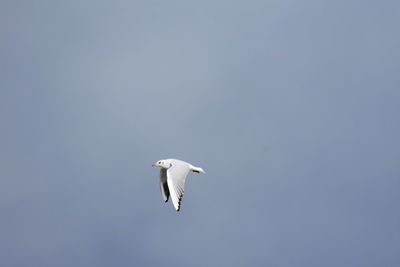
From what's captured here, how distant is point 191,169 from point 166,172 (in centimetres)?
131

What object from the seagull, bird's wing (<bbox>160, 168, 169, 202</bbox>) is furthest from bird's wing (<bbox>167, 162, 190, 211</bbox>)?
bird's wing (<bbox>160, 168, 169, 202</bbox>)

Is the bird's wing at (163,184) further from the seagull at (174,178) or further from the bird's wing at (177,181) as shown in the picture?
the bird's wing at (177,181)

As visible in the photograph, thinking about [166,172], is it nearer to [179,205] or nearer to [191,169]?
[191,169]

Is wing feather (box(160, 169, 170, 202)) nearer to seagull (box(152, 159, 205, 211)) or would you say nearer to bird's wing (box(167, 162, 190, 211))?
seagull (box(152, 159, 205, 211))

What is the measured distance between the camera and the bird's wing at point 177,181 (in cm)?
3164

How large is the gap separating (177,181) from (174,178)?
0.49 feet

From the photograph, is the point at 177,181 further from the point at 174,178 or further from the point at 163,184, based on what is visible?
the point at 163,184

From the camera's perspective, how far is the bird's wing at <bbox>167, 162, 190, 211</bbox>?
31.6 metres

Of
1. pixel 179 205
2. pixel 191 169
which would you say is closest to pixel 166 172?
pixel 191 169

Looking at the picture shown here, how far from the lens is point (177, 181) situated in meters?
32.3

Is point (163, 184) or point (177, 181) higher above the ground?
point (163, 184)

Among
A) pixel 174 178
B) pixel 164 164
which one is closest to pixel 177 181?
pixel 174 178

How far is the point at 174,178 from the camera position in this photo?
1271 inches

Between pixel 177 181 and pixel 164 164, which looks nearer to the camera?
pixel 177 181
